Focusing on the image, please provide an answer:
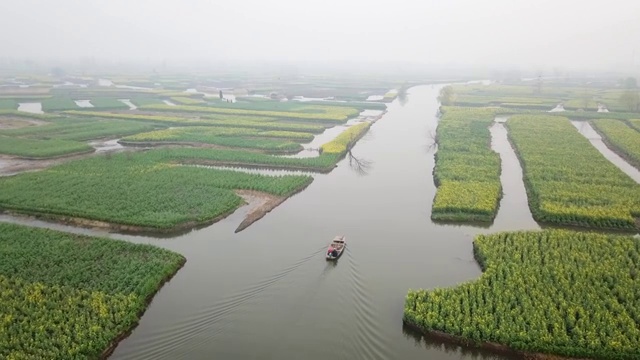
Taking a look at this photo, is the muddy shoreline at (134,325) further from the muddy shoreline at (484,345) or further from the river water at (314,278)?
the muddy shoreline at (484,345)

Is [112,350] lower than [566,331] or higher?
lower

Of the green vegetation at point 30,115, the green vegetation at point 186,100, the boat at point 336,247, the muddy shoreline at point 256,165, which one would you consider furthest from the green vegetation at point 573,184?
the green vegetation at point 30,115

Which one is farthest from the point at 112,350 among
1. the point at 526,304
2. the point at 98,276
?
the point at 526,304

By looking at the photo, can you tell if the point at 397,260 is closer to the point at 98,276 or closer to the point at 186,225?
the point at 186,225

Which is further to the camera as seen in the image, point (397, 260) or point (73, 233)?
point (73, 233)

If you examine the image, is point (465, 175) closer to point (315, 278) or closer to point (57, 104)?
point (315, 278)
